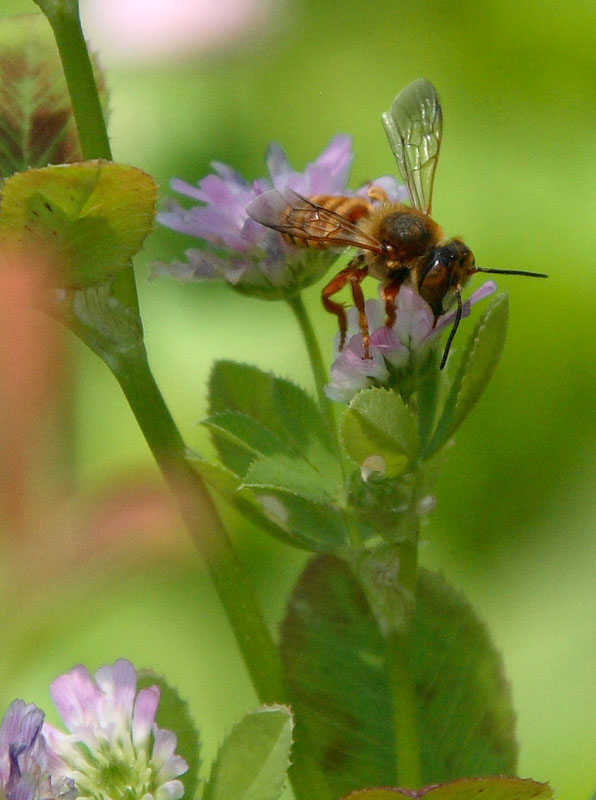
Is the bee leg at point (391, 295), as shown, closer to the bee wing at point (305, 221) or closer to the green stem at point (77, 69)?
the bee wing at point (305, 221)

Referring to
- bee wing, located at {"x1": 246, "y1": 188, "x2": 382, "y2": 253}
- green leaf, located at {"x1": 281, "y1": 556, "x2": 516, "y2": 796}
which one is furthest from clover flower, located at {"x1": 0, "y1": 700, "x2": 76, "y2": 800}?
bee wing, located at {"x1": 246, "y1": 188, "x2": 382, "y2": 253}

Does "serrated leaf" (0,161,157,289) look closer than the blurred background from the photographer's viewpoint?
Yes

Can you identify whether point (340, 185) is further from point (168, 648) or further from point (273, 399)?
point (168, 648)

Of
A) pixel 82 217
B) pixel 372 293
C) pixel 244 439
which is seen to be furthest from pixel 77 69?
pixel 372 293

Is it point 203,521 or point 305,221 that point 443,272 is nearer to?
point 305,221

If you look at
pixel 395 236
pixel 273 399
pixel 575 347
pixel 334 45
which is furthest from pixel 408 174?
pixel 334 45

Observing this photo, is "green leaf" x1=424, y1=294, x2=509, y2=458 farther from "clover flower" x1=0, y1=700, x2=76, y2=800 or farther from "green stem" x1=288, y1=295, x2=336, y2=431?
"clover flower" x1=0, y1=700, x2=76, y2=800

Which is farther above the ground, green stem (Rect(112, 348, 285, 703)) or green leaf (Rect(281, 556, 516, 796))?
green stem (Rect(112, 348, 285, 703))
